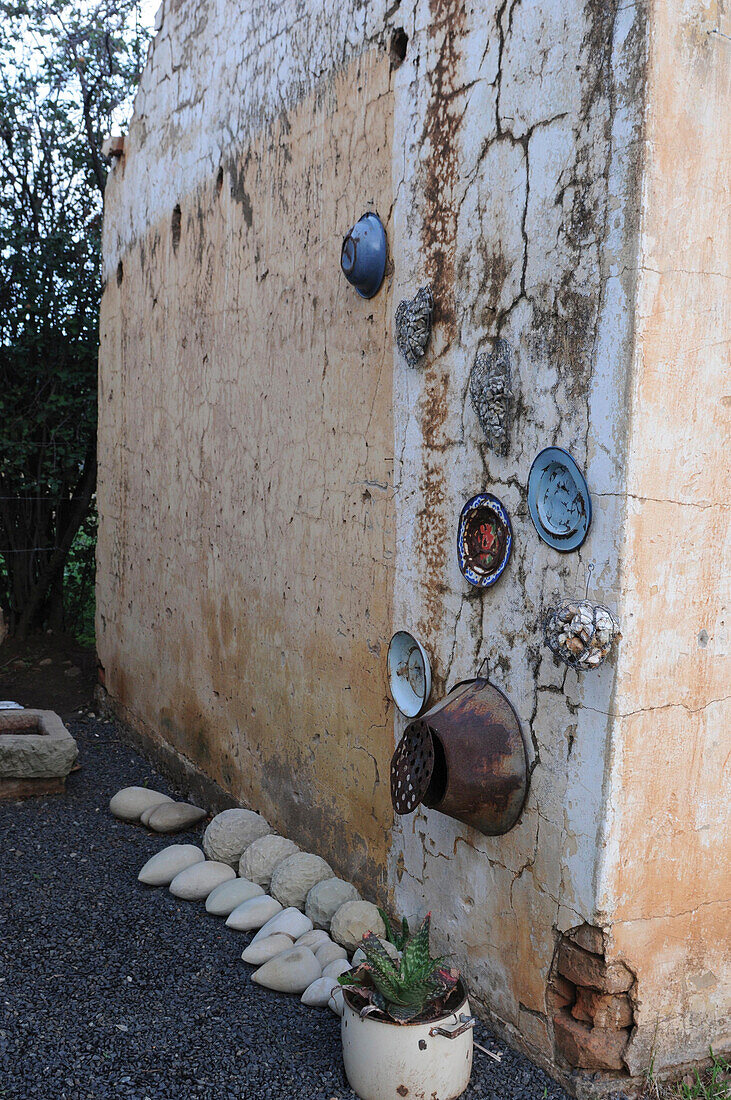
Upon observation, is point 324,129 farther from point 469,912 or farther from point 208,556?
point 469,912

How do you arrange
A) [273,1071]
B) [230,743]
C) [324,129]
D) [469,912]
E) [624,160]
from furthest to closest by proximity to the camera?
[230,743] < [324,129] < [469,912] < [273,1071] < [624,160]

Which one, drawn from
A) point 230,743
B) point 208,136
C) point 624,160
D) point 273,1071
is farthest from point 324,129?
point 273,1071

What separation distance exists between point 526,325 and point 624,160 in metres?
0.46

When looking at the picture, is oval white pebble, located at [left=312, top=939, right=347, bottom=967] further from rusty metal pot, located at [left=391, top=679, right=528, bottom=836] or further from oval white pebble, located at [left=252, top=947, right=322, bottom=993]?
rusty metal pot, located at [left=391, top=679, right=528, bottom=836]

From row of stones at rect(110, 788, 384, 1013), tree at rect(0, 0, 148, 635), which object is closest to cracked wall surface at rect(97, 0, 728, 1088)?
row of stones at rect(110, 788, 384, 1013)

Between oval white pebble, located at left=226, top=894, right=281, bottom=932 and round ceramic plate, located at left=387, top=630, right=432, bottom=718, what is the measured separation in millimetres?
941

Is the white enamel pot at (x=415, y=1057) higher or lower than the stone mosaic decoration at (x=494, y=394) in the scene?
lower

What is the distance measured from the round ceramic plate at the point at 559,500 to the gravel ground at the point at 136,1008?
55.1 inches

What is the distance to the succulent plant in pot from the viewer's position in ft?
7.48

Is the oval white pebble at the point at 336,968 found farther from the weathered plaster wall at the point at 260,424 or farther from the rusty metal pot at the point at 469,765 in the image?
the rusty metal pot at the point at 469,765

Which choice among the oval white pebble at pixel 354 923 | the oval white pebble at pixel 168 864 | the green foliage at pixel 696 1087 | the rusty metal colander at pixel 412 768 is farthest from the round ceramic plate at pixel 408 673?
the oval white pebble at pixel 168 864

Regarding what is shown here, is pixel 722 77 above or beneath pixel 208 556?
above

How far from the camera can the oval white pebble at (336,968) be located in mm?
2869

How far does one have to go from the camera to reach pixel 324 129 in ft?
11.4
